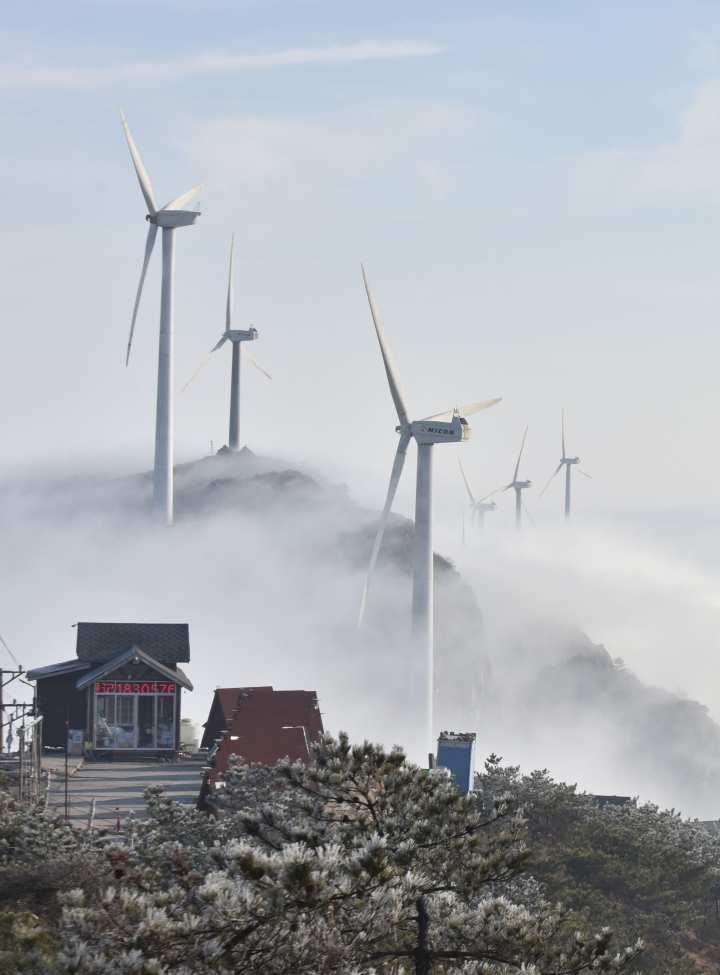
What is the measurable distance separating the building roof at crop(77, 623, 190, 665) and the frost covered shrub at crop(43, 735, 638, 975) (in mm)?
41615

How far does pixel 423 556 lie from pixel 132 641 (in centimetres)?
3150

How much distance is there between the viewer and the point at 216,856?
2550 cm

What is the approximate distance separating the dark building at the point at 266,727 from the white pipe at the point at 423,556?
29751mm

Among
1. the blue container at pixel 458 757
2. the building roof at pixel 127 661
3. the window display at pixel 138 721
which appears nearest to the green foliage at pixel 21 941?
the blue container at pixel 458 757

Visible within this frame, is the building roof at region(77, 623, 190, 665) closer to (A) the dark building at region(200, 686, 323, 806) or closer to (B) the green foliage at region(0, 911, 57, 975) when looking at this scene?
(A) the dark building at region(200, 686, 323, 806)

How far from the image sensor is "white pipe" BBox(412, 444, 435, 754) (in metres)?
104

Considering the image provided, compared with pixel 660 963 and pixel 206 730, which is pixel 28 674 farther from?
pixel 660 963

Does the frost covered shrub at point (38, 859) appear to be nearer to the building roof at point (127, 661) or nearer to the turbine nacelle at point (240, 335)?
the building roof at point (127, 661)

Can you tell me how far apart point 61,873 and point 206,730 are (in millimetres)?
37705

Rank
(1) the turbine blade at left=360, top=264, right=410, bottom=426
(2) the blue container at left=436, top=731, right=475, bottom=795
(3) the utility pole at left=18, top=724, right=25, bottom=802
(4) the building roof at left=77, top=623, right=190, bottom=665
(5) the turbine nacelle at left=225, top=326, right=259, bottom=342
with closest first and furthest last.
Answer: (3) the utility pole at left=18, top=724, right=25, bottom=802 → (2) the blue container at left=436, top=731, right=475, bottom=795 → (4) the building roof at left=77, top=623, right=190, bottom=665 → (1) the turbine blade at left=360, top=264, right=410, bottom=426 → (5) the turbine nacelle at left=225, top=326, right=259, bottom=342

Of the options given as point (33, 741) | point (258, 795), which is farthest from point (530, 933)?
point (33, 741)

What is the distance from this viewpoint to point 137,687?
7519 cm

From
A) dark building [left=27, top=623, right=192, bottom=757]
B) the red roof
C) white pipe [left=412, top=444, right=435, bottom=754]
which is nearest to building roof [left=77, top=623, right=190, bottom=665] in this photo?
dark building [left=27, top=623, right=192, bottom=757]

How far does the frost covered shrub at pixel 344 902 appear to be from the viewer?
21688 mm
